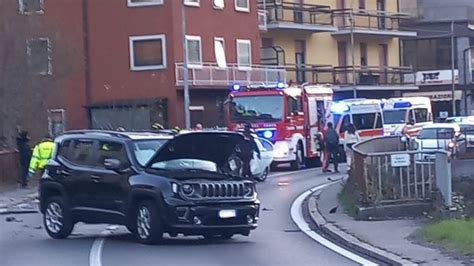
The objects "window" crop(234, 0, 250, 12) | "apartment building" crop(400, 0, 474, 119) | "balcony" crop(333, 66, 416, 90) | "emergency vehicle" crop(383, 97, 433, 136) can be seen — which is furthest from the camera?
"apartment building" crop(400, 0, 474, 119)

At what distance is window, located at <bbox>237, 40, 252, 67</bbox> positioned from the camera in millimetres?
59469

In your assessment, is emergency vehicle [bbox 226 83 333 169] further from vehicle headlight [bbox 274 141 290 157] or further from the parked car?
the parked car

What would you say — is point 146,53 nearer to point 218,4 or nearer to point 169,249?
point 218,4

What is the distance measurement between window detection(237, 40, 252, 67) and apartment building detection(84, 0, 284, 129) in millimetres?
1851

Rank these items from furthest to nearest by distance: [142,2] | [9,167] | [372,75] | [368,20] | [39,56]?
[372,75], [368,20], [142,2], [39,56], [9,167]

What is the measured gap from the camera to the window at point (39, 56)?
46.5m

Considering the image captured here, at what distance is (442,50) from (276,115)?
48014 mm

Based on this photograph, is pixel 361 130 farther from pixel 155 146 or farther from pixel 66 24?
pixel 155 146

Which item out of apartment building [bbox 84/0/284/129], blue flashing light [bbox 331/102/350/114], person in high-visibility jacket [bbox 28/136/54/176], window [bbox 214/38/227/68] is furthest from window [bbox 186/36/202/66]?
person in high-visibility jacket [bbox 28/136/54/176]

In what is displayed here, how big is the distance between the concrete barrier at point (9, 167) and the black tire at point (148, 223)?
797 inches

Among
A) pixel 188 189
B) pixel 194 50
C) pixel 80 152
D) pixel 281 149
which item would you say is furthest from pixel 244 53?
pixel 188 189

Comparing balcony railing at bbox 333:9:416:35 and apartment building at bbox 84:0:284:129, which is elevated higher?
balcony railing at bbox 333:9:416:35

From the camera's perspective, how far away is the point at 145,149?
21016 millimetres

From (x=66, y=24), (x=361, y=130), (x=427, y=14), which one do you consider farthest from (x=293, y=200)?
(x=427, y=14)
